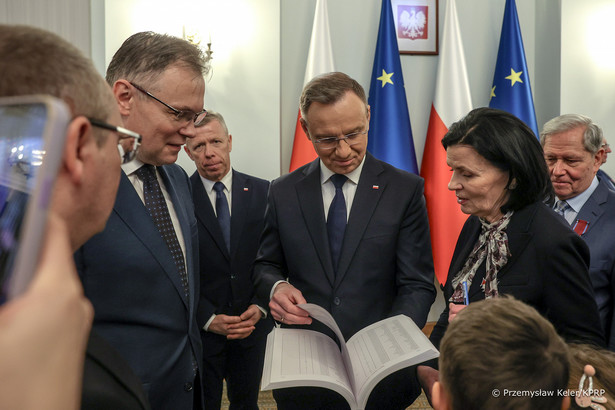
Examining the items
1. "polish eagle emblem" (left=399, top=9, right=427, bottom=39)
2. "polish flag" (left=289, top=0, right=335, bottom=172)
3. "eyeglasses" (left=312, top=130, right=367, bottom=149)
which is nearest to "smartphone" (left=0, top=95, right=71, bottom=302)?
"eyeglasses" (left=312, top=130, right=367, bottom=149)

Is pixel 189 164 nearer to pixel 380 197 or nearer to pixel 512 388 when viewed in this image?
pixel 380 197

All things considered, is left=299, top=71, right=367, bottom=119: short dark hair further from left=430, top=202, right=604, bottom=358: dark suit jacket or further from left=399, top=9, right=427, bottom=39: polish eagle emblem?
left=399, top=9, right=427, bottom=39: polish eagle emblem

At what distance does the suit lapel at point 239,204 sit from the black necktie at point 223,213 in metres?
0.04

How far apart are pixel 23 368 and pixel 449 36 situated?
5.32 m

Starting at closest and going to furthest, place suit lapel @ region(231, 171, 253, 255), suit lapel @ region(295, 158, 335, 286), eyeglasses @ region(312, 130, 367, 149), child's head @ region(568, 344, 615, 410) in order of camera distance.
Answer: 1. child's head @ region(568, 344, 615, 410)
2. suit lapel @ region(295, 158, 335, 286)
3. eyeglasses @ region(312, 130, 367, 149)
4. suit lapel @ region(231, 171, 253, 255)

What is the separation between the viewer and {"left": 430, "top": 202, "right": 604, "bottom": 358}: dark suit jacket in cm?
167

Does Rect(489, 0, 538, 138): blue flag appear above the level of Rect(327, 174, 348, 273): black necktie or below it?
above

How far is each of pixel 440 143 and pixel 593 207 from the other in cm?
246

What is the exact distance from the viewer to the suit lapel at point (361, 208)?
2.14 metres

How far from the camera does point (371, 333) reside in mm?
1796

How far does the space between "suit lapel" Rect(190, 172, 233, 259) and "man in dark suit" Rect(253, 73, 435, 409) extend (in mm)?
990

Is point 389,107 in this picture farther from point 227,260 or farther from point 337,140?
point 337,140

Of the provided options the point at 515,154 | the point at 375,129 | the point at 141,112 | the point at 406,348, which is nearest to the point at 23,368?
the point at 406,348

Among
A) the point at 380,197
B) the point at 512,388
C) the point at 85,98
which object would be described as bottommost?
the point at 512,388
